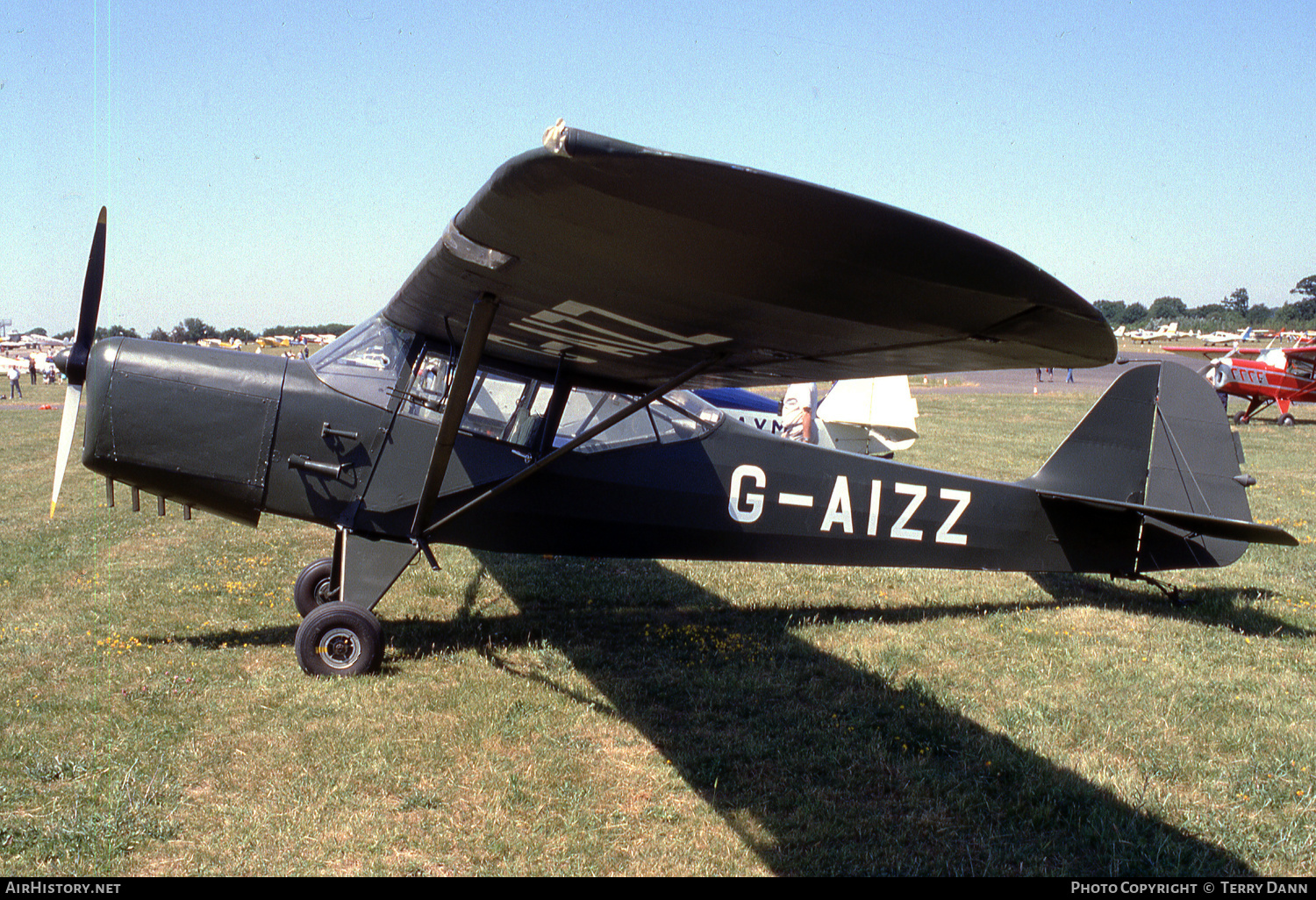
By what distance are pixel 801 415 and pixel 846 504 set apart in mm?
5591

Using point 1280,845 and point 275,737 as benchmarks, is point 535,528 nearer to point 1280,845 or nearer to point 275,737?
point 275,737

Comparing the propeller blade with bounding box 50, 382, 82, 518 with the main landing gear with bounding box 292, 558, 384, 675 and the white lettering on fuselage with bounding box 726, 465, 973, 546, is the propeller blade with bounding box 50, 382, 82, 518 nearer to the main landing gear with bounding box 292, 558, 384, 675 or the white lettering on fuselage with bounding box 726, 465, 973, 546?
the main landing gear with bounding box 292, 558, 384, 675

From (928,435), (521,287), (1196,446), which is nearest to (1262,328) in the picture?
(928,435)

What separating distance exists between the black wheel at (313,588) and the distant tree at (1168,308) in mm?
134456

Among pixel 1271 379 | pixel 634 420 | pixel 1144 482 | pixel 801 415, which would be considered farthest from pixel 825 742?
pixel 1271 379

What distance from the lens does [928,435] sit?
19.8m

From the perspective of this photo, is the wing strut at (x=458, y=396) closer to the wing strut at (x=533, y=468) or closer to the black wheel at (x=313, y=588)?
the wing strut at (x=533, y=468)

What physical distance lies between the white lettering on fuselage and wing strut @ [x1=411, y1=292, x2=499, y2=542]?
2074mm

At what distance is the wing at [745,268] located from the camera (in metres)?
1.86

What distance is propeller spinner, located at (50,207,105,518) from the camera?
538 centimetres

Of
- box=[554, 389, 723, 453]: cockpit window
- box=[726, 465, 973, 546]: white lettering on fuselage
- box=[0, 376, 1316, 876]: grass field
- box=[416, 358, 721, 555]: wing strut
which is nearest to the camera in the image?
box=[0, 376, 1316, 876]: grass field

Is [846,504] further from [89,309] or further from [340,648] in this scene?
[89,309]

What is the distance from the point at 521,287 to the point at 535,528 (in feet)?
8.76

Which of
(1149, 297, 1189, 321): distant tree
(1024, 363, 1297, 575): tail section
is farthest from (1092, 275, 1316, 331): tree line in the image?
(1024, 363, 1297, 575): tail section
